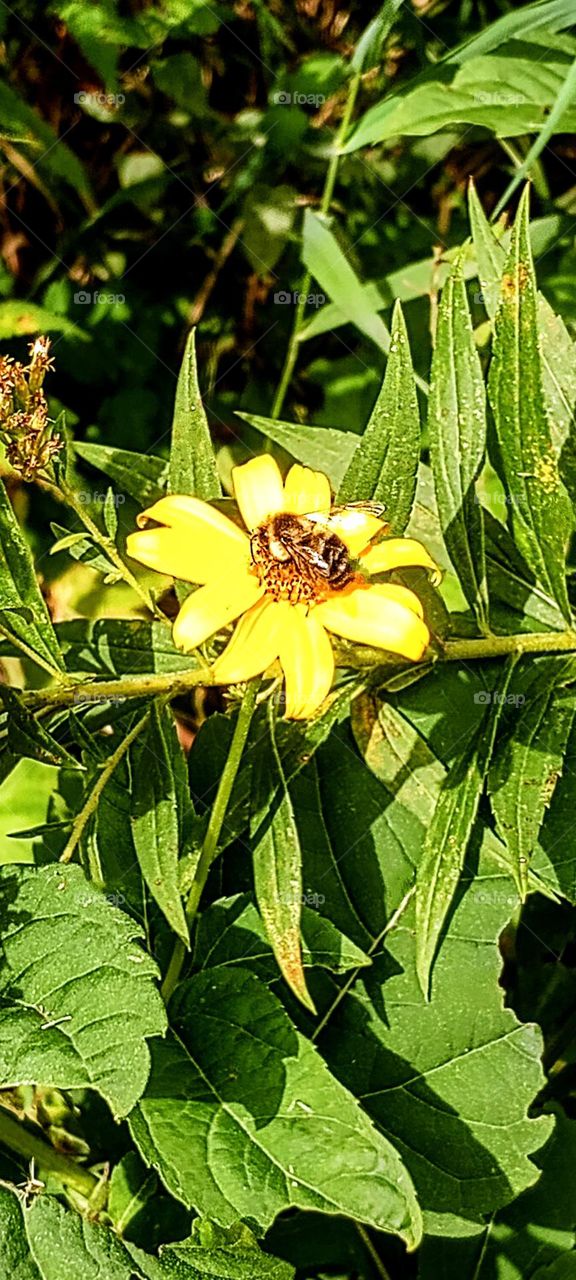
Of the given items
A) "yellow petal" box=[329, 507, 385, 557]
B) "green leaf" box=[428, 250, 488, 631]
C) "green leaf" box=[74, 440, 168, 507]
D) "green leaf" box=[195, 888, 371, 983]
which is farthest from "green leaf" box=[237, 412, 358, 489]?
"green leaf" box=[195, 888, 371, 983]

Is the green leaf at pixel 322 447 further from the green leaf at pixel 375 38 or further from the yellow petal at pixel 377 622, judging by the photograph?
the green leaf at pixel 375 38

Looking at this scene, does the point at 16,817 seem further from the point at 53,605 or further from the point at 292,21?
the point at 292,21

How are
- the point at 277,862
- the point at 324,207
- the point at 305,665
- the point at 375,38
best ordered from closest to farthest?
the point at 305,665
the point at 277,862
the point at 375,38
the point at 324,207

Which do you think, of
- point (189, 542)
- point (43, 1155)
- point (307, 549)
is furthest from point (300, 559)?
point (43, 1155)

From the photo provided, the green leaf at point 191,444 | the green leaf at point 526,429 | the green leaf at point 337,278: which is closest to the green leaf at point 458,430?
the green leaf at point 526,429

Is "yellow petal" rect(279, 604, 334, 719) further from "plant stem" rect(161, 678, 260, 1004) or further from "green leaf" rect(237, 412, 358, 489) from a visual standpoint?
"green leaf" rect(237, 412, 358, 489)

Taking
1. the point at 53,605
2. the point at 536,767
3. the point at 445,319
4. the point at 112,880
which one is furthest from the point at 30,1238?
the point at 53,605

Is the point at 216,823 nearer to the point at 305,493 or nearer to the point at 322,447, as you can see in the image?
the point at 305,493
